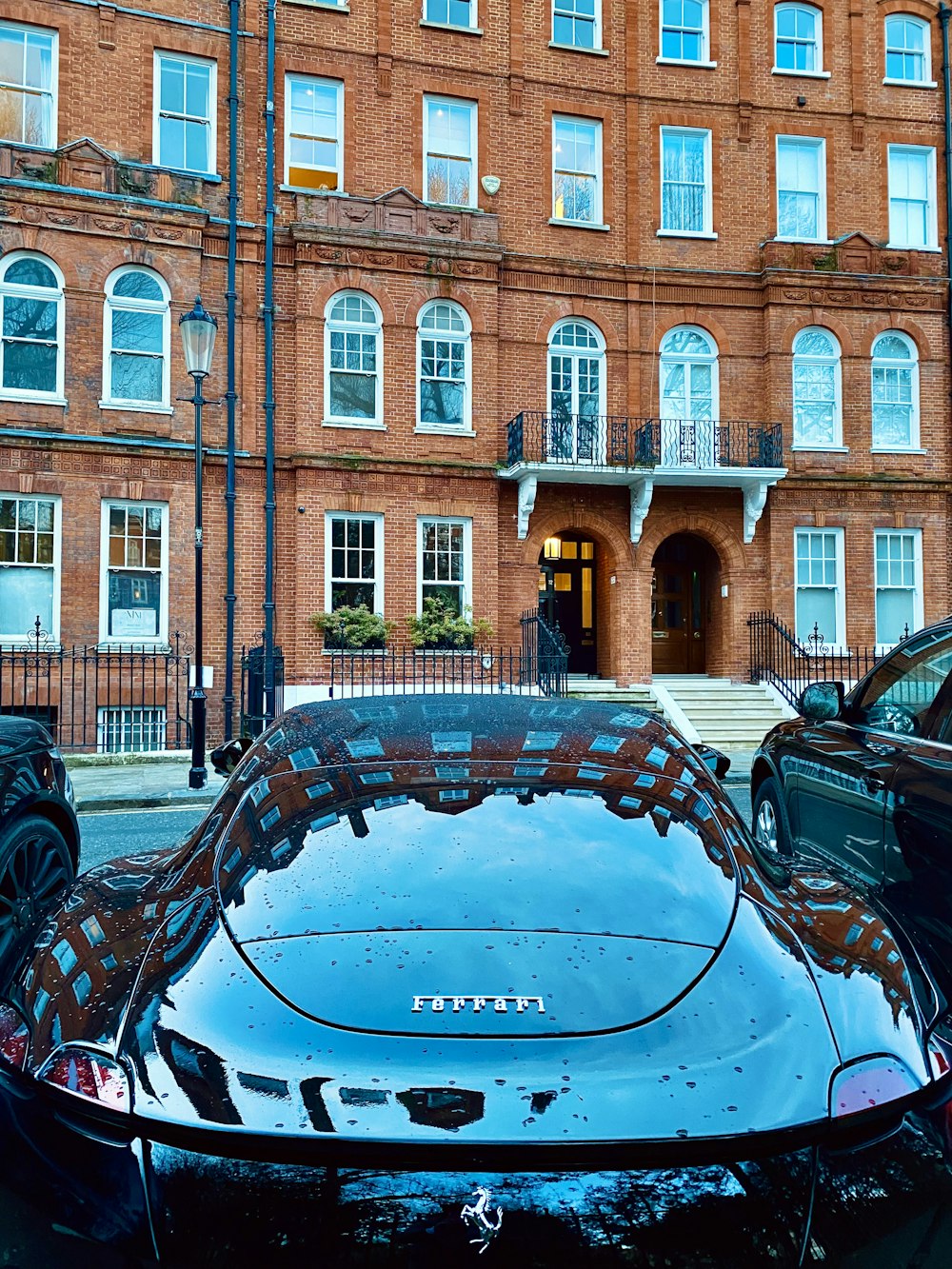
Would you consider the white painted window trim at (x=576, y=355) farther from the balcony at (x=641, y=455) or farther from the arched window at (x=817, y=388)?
the arched window at (x=817, y=388)

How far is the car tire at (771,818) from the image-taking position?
5.39m

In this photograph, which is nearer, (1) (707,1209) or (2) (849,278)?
(1) (707,1209)

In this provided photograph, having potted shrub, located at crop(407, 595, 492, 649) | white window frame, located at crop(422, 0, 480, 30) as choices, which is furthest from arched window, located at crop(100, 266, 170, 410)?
white window frame, located at crop(422, 0, 480, 30)

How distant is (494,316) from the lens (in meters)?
18.1

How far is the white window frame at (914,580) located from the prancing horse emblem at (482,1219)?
20205 mm

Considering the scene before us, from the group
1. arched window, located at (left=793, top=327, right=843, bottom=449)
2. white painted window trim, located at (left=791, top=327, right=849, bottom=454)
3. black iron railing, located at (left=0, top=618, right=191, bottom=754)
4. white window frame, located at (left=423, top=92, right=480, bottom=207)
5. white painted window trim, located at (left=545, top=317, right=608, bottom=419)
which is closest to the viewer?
black iron railing, located at (left=0, top=618, right=191, bottom=754)

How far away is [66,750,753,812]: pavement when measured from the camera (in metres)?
10.3

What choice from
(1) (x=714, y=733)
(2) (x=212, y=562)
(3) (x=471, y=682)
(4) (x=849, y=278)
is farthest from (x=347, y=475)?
(4) (x=849, y=278)

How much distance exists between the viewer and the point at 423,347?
18016 mm

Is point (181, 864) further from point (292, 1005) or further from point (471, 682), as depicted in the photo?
point (471, 682)

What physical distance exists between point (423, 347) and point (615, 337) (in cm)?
409

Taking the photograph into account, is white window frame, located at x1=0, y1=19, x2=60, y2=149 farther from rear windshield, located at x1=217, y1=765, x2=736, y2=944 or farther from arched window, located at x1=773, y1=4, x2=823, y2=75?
rear windshield, located at x1=217, y1=765, x2=736, y2=944

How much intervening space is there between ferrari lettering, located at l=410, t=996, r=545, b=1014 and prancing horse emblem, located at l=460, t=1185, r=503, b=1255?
1.01ft

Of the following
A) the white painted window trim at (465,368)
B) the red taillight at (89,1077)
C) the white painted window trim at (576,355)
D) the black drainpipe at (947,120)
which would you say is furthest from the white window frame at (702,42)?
the red taillight at (89,1077)
